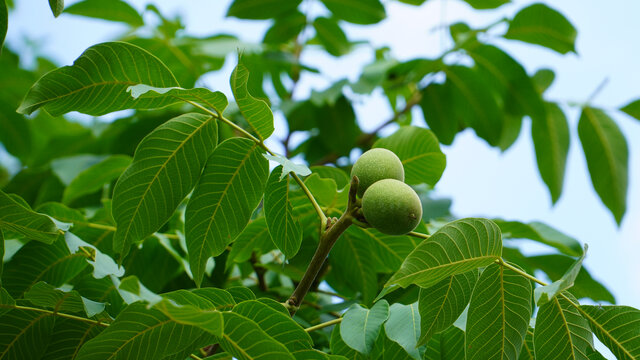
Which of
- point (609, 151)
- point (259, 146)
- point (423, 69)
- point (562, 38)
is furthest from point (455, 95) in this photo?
point (259, 146)

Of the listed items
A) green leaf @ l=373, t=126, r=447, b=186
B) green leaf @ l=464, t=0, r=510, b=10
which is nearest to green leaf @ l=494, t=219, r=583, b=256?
green leaf @ l=373, t=126, r=447, b=186

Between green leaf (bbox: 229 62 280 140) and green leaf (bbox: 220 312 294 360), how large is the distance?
14.5 inches

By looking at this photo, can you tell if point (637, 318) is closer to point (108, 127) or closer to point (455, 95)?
point (455, 95)

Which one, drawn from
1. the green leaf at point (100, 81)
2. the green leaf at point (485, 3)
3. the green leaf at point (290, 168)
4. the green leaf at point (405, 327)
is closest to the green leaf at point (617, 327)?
the green leaf at point (405, 327)

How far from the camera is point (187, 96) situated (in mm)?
982

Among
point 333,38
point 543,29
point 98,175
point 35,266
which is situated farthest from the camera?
point 333,38

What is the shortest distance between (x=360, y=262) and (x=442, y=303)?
18.5 inches

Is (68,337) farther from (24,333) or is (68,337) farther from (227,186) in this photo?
(227,186)

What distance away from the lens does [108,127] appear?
2.38 meters

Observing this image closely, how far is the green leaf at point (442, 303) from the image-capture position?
92 cm

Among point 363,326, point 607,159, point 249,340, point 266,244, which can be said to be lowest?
point 607,159

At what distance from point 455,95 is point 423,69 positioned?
0.61 ft

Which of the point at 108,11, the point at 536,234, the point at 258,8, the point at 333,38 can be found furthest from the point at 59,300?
the point at 333,38

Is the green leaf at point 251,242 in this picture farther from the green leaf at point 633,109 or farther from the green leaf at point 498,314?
the green leaf at point 633,109
